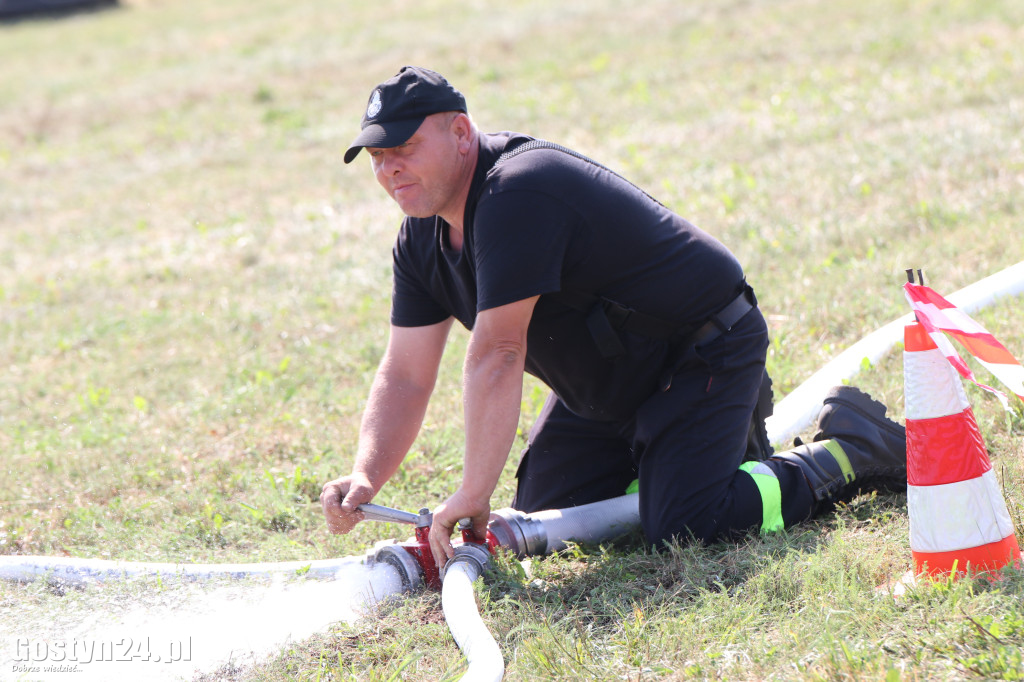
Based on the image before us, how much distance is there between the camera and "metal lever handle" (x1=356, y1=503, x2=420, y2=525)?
135 inches

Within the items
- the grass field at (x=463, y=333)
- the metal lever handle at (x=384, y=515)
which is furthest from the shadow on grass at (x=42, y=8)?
the metal lever handle at (x=384, y=515)

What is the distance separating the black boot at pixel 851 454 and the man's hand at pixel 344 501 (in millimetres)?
1453

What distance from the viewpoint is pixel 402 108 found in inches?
124

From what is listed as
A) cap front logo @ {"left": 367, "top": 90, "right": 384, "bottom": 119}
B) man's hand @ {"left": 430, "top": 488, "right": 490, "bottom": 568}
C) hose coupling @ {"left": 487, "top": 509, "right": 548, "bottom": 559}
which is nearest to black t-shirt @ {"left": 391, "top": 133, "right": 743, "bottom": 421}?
cap front logo @ {"left": 367, "top": 90, "right": 384, "bottom": 119}

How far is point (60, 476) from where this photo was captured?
187 inches

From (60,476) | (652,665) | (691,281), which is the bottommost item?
(60,476)

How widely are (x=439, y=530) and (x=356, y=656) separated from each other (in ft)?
1.46

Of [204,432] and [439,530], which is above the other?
[439,530]

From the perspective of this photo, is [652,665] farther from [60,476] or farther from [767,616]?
[60,476]

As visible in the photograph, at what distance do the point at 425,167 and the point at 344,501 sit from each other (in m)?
1.14

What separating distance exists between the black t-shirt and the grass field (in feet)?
2.13

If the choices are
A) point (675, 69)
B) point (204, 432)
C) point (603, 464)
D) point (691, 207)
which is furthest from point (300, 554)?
point (675, 69)

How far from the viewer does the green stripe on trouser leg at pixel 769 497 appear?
11.3 ft

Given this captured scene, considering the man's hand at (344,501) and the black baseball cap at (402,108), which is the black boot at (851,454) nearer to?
the man's hand at (344,501)
